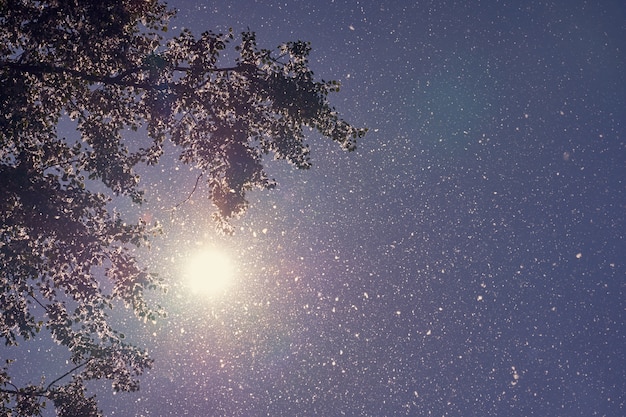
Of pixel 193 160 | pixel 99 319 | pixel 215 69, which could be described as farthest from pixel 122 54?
pixel 99 319

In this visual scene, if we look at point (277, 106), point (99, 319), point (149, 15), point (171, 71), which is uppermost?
point (149, 15)

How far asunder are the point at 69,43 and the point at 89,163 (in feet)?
7.43

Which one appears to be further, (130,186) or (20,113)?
(130,186)

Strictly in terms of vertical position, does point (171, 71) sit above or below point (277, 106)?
above

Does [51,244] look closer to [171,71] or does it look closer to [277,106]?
[171,71]

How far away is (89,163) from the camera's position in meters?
10.3

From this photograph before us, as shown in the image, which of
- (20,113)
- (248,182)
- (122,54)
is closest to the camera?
(20,113)

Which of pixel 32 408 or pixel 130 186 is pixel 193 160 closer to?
pixel 130 186

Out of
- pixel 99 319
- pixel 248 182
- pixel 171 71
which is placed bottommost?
pixel 99 319

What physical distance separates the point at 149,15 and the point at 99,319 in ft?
18.4

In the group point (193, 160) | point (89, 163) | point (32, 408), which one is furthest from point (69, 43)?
point (32, 408)

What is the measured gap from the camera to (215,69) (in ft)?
32.0

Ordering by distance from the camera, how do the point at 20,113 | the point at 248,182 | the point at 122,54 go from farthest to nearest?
the point at 248,182, the point at 122,54, the point at 20,113

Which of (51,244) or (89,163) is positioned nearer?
(51,244)
